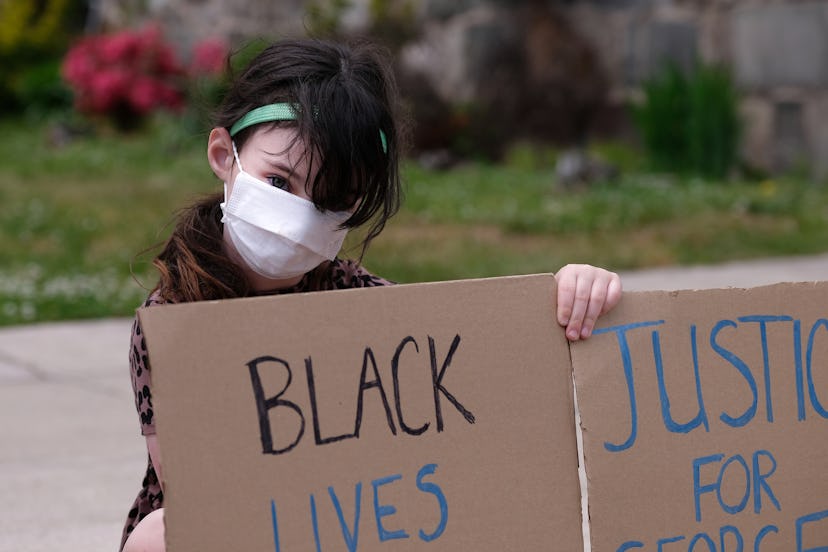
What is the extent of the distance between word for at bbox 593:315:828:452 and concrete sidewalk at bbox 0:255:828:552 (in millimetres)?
1419

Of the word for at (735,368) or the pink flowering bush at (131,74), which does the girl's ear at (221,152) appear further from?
the pink flowering bush at (131,74)

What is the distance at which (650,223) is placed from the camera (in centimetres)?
741

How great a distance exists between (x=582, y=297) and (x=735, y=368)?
0.33 m

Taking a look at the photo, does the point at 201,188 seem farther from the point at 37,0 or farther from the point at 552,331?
the point at 37,0

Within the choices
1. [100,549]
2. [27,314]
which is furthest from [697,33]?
[100,549]

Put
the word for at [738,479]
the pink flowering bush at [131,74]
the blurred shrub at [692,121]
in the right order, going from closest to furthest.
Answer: the word for at [738,479], the blurred shrub at [692,121], the pink flowering bush at [131,74]

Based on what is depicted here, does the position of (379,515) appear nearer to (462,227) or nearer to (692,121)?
(462,227)

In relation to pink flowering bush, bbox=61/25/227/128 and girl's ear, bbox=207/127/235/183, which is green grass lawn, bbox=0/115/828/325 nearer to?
pink flowering bush, bbox=61/25/227/128

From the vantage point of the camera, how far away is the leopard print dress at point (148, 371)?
2.12 metres

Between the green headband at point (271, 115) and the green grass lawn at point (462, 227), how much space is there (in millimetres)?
3340

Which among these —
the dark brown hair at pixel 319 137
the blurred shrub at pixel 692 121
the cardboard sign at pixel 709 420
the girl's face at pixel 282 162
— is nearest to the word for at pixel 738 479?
the cardboard sign at pixel 709 420

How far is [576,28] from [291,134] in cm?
889

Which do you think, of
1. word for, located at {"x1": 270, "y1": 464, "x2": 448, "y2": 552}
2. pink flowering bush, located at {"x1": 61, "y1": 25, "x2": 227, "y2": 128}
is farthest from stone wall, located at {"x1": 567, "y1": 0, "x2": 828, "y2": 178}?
word for, located at {"x1": 270, "y1": 464, "x2": 448, "y2": 552}

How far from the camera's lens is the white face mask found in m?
2.13
